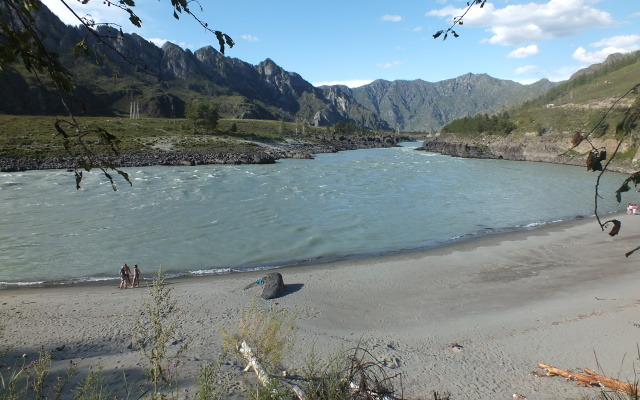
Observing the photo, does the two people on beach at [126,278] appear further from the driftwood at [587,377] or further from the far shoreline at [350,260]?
the driftwood at [587,377]

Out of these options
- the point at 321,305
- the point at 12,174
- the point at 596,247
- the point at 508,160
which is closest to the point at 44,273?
the point at 321,305

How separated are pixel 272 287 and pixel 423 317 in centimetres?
544

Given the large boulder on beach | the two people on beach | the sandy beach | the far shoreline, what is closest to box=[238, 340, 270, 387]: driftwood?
the sandy beach

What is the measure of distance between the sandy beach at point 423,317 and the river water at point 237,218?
212 centimetres

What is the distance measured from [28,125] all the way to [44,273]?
243 feet

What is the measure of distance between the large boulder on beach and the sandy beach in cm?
28

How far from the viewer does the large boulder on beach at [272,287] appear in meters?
13.5

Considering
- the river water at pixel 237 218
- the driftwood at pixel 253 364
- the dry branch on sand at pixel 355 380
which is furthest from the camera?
the river water at pixel 237 218

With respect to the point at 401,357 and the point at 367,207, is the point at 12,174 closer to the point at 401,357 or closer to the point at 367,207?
the point at 367,207

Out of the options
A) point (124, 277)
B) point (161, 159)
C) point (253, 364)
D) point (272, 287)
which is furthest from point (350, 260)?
point (161, 159)

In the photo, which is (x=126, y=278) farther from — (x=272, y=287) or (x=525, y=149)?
(x=525, y=149)

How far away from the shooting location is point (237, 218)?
1042 inches

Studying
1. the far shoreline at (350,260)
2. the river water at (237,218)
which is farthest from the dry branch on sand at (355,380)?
the river water at (237,218)

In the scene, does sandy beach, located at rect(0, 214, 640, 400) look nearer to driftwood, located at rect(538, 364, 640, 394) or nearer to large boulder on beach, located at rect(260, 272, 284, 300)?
driftwood, located at rect(538, 364, 640, 394)
